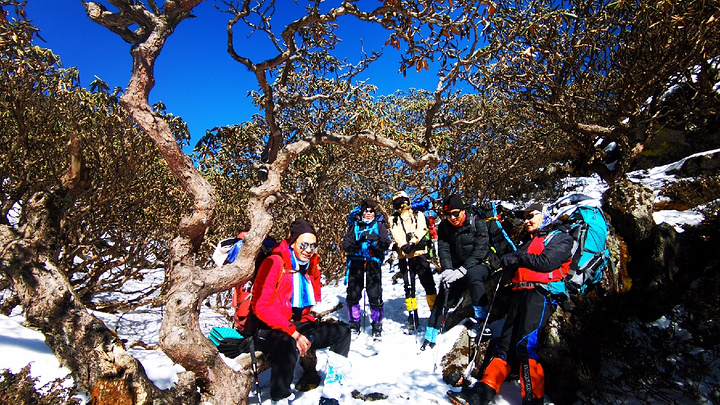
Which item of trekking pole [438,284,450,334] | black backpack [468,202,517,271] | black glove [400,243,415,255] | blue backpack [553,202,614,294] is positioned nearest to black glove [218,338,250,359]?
trekking pole [438,284,450,334]

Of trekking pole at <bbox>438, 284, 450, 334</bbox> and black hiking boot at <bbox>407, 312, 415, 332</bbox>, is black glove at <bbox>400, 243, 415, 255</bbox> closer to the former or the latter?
trekking pole at <bbox>438, 284, 450, 334</bbox>

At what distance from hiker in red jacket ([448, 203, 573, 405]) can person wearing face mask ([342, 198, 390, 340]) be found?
2.14 metres

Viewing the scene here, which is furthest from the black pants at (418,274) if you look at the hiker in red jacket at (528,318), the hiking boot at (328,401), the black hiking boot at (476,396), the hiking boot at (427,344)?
the hiking boot at (328,401)

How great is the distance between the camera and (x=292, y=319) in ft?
13.0

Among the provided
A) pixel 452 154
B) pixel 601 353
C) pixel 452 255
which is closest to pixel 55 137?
pixel 452 255

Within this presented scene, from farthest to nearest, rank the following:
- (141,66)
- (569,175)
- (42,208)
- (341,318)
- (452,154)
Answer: (569,175) < (452,154) < (341,318) < (42,208) < (141,66)

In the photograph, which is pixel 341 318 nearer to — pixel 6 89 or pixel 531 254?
pixel 531 254

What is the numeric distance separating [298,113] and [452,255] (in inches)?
226

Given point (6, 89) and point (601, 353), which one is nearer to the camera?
point (601, 353)

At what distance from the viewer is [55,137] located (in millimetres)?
5914

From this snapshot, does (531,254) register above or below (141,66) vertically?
below

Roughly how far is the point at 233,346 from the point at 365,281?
2695 mm

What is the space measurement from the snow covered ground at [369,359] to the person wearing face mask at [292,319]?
17.1 inches

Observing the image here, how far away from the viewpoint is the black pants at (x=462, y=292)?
4.92 meters
